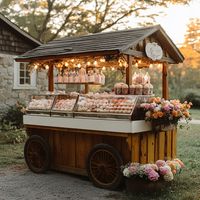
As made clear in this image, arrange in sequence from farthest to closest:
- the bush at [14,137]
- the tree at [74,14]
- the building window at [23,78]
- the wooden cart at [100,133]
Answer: the tree at [74,14] < the building window at [23,78] < the bush at [14,137] < the wooden cart at [100,133]

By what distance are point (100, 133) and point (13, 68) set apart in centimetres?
926

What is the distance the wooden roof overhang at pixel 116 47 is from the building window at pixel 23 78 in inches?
261

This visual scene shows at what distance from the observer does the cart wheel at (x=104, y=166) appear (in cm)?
720

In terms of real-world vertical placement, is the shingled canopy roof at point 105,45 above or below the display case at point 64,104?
above

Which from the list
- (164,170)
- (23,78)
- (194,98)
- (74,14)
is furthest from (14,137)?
(194,98)

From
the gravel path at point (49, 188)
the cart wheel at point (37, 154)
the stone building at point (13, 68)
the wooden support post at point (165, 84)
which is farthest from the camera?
the stone building at point (13, 68)

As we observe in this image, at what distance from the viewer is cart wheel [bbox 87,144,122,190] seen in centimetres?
720

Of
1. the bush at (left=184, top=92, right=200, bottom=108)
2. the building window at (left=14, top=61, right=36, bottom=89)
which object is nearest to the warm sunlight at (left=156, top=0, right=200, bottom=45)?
the bush at (left=184, top=92, right=200, bottom=108)

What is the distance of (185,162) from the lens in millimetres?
9445

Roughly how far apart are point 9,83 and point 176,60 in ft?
27.9

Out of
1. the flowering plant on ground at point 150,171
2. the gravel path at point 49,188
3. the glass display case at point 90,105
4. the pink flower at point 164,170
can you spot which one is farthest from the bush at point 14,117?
the pink flower at point 164,170

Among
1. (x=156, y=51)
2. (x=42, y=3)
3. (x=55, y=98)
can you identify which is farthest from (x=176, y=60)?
(x=42, y=3)

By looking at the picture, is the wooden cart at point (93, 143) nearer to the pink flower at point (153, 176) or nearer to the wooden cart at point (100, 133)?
the wooden cart at point (100, 133)

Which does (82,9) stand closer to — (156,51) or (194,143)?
(194,143)
